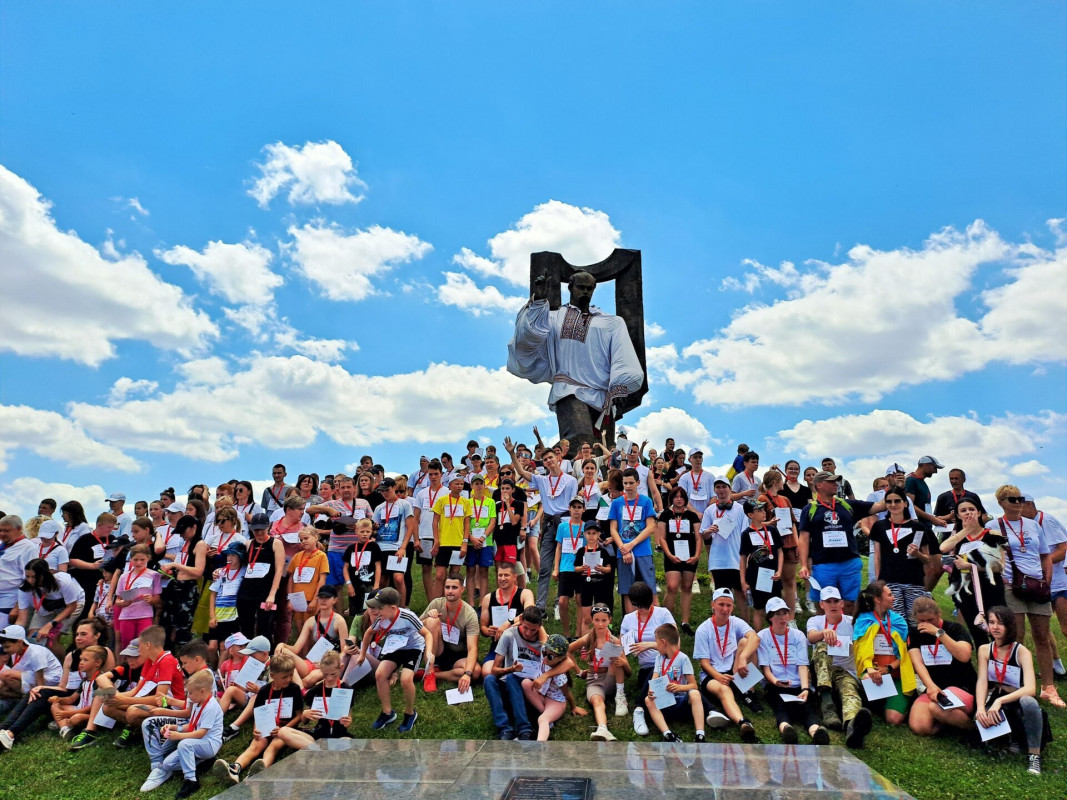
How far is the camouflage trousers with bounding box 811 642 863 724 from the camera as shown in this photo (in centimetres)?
677

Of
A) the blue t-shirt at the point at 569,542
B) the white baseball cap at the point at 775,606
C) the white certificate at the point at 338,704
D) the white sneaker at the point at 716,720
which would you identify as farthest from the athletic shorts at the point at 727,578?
the white certificate at the point at 338,704

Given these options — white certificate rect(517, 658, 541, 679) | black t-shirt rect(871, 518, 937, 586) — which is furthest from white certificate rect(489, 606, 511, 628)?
black t-shirt rect(871, 518, 937, 586)

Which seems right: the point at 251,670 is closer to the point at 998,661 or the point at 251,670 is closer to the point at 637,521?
the point at 637,521

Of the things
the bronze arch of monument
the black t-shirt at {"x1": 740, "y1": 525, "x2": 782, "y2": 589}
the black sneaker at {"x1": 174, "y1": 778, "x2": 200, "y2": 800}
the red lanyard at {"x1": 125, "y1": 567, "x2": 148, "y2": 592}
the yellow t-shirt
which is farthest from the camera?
the bronze arch of monument

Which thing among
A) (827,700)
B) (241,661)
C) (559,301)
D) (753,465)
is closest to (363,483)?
(241,661)

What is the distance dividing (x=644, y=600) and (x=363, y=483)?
463cm

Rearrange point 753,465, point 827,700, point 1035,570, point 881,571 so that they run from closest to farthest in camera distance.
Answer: point 827,700
point 1035,570
point 881,571
point 753,465

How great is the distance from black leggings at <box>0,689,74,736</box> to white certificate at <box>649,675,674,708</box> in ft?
20.2

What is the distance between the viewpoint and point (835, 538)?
8.23 metres

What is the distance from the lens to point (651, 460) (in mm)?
14094

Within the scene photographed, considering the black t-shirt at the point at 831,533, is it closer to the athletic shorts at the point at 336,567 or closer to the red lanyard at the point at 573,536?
the red lanyard at the point at 573,536

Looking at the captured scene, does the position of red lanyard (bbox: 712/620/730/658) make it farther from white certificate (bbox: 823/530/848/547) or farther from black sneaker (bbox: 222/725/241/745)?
black sneaker (bbox: 222/725/241/745)

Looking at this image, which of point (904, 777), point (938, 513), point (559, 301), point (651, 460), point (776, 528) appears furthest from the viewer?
point (559, 301)

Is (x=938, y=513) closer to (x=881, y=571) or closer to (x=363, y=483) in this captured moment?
(x=881, y=571)
